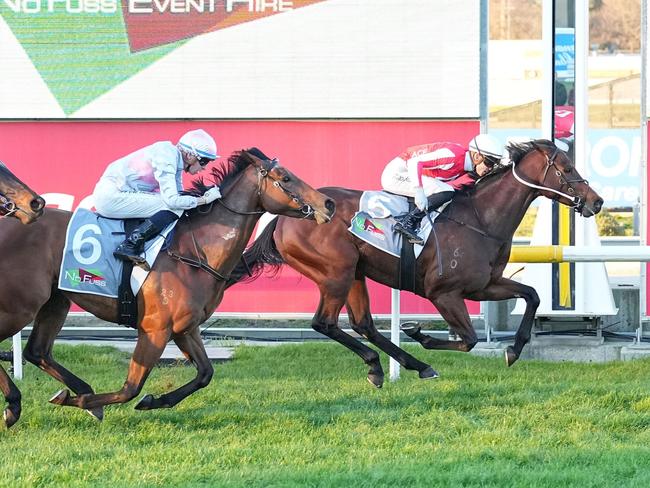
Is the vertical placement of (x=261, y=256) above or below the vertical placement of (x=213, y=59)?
below

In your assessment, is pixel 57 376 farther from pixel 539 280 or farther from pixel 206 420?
pixel 539 280

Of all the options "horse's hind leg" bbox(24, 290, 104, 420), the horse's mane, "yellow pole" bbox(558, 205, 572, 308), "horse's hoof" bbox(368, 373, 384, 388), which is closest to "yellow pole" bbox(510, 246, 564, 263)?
"yellow pole" bbox(558, 205, 572, 308)

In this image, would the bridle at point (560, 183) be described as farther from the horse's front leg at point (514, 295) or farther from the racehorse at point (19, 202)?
the racehorse at point (19, 202)

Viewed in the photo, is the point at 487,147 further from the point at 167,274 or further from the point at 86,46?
the point at 86,46

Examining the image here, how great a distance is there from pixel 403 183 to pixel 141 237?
8.10 feet

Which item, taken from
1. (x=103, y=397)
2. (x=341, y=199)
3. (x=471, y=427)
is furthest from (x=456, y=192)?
(x=103, y=397)

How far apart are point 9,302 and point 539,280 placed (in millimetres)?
5019

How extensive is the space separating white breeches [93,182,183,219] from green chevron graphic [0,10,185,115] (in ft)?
13.2

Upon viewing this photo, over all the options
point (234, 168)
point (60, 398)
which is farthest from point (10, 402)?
point (234, 168)

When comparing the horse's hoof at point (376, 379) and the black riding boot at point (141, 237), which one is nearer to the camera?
the black riding boot at point (141, 237)

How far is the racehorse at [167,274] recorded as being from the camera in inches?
256

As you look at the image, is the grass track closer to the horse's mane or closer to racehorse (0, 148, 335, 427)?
racehorse (0, 148, 335, 427)

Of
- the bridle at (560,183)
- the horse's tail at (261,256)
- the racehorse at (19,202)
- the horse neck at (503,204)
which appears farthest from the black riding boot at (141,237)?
the bridle at (560,183)

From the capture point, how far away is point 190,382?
6.96 m
